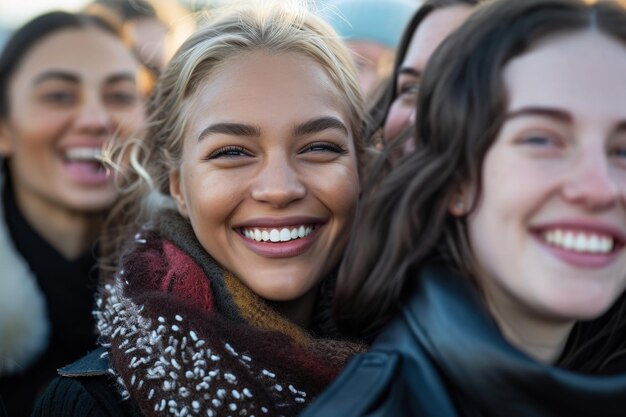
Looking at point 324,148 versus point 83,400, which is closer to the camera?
point 83,400

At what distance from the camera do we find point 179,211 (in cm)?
242

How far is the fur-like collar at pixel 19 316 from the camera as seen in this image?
10.1 ft

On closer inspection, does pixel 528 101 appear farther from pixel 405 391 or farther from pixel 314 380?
pixel 314 380

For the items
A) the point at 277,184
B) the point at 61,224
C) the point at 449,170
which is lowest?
the point at 61,224

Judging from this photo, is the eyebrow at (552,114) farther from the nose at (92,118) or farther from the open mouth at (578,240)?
Result: the nose at (92,118)

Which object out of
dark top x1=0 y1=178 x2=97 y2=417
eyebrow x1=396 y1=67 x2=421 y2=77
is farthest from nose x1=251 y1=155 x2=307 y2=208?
dark top x1=0 y1=178 x2=97 y2=417

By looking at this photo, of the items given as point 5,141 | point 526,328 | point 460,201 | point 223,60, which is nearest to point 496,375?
point 526,328

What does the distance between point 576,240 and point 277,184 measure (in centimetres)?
76

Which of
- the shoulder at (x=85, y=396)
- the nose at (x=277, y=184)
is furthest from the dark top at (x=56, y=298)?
the nose at (x=277, y=184)

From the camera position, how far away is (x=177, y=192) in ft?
7.93

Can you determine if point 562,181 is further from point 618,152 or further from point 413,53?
point 413,53

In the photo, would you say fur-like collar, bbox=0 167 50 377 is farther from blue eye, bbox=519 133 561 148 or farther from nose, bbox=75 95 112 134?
blue eye, bbox=519 133 561 148

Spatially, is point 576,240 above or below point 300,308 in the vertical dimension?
above

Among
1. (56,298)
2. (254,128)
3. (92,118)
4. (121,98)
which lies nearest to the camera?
(254,128)
